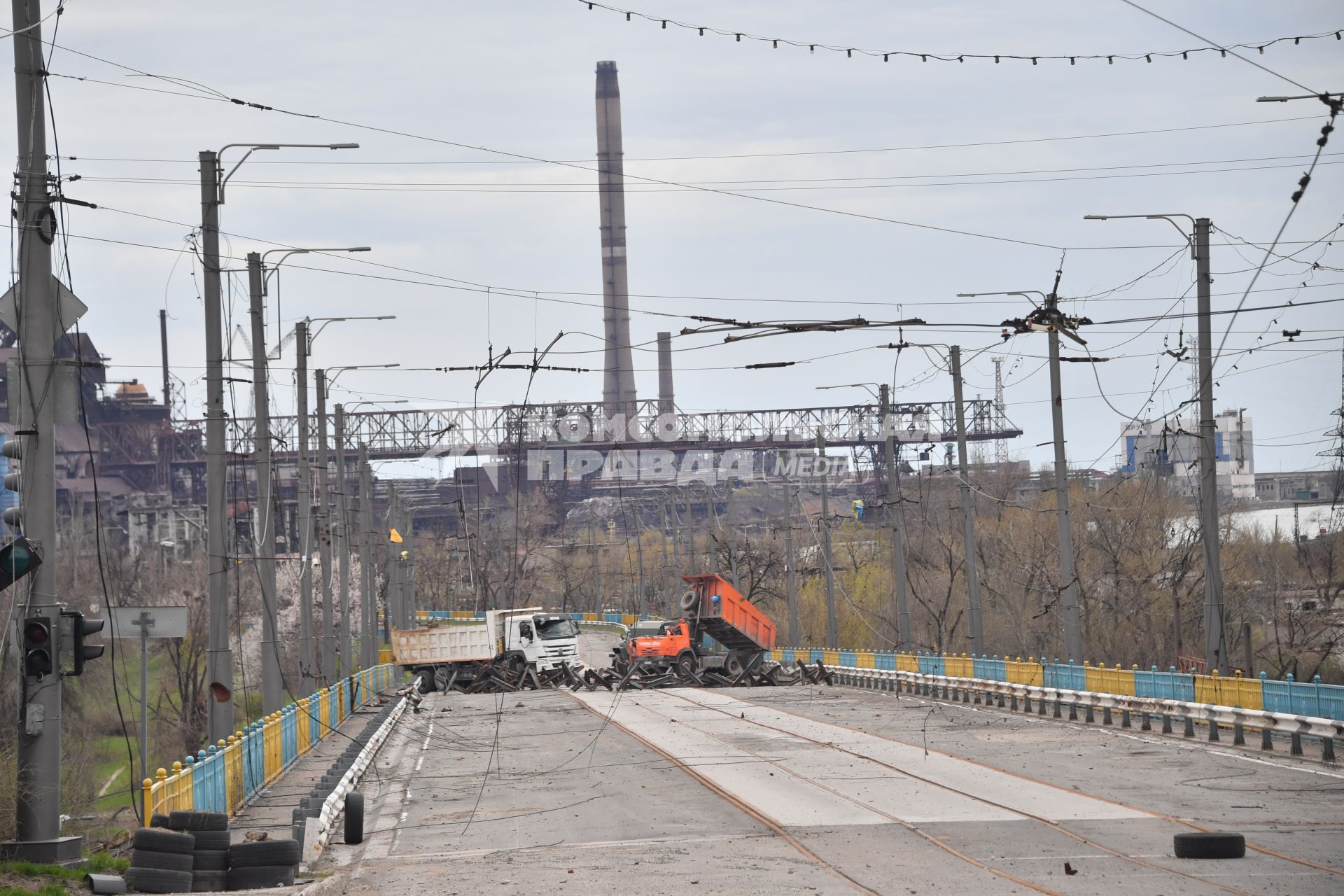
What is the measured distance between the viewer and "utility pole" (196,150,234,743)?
2288 cm

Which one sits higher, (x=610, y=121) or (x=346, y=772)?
(x=610, y=121)

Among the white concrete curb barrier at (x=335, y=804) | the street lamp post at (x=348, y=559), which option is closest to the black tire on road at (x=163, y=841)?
the white concrete curb barrier at (x=335, y=804)

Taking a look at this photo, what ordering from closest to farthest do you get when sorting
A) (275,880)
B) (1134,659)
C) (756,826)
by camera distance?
(275,880) < (756,826) < (1134,659)

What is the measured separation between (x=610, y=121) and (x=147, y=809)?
14029cm

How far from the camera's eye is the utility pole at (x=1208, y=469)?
29594 mm

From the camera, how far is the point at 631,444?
14275 centimetres

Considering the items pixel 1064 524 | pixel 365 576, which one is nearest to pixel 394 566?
pixel 365 576

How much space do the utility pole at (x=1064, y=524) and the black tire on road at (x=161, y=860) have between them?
24.4 metres

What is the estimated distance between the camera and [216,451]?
79.6 feet

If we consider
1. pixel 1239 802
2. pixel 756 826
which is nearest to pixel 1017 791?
pixel 1239 802

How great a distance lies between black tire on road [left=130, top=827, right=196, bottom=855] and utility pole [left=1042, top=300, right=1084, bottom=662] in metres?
24.4

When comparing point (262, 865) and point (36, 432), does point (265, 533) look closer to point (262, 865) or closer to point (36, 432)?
point (36, 432)

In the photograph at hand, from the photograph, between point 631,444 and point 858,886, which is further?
point 631,444

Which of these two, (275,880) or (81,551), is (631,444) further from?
(275,880)
